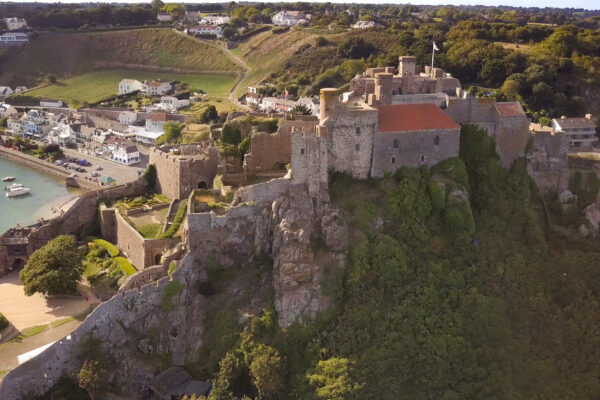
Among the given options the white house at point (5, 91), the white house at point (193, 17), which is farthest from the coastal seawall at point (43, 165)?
the white house at point (193, 17)

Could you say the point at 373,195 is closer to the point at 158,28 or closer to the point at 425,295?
the point at 425,295

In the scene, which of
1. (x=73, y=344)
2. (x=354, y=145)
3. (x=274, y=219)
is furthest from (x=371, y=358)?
(x=73, y=344)

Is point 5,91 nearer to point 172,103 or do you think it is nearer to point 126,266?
point 172,103

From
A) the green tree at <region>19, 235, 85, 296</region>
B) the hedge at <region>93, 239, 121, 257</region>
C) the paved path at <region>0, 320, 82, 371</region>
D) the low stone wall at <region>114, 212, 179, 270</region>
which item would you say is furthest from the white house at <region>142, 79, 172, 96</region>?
the paved path at <region>0, 320, 82, 371</region>

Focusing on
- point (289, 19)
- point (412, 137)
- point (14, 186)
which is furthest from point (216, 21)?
point (412, 137)

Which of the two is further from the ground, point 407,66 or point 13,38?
point 13,38
